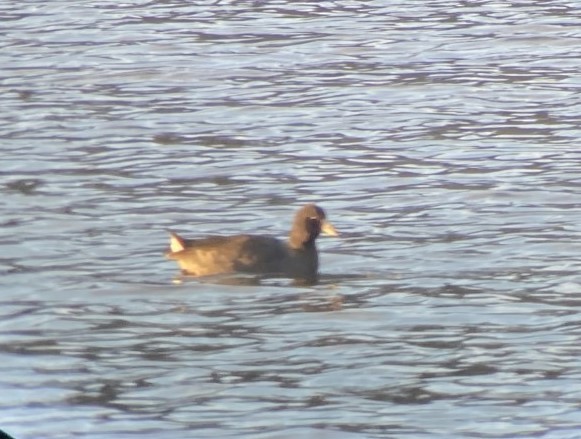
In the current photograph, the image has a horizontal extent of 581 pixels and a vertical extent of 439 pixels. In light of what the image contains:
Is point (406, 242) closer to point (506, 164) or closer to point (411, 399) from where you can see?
point (506, 164)

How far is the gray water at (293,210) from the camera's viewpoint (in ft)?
27.2

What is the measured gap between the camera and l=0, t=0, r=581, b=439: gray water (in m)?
8.30

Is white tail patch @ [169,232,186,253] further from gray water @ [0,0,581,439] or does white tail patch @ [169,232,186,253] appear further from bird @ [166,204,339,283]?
gray water @ [0,0,581,439]

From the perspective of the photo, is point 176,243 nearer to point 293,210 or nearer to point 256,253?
point 256,253

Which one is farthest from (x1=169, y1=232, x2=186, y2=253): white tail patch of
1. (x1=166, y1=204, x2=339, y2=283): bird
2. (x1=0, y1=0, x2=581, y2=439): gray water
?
(x1=0, y1=0, x2=581, y2=439): gray water

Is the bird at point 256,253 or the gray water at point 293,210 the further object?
the bird at point 256,253

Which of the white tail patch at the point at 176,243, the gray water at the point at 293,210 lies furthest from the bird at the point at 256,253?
the gray water at the point at 293,210

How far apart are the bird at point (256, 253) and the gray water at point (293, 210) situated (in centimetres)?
14

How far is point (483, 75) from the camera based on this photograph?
17.0 meters

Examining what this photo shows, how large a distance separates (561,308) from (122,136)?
569cm

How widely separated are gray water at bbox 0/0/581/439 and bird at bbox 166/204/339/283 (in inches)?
5.4

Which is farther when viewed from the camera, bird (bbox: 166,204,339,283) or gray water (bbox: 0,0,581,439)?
bird (bbox: 166,204,339,283)

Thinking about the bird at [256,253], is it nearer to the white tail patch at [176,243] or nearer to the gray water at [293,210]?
the white tail patch at [176,243]

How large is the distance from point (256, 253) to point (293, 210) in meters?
1.45
